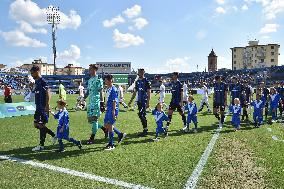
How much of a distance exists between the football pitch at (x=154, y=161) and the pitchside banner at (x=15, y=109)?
25.8 feet

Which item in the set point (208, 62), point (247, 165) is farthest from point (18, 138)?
point (208, 62)

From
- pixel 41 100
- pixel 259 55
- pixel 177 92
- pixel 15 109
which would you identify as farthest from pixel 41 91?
pixel 259 55

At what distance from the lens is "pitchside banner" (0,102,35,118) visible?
2028cm

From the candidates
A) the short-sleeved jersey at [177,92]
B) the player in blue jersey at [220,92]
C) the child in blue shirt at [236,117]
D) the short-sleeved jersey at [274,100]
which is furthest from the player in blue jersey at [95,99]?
the short-sleeved jersey at [274,100]

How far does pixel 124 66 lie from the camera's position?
3637 inches

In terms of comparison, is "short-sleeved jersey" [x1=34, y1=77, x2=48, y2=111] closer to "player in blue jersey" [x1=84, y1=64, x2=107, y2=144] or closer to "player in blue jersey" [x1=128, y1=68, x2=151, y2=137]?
"player in blue jersey" [x1=84, y1=64, x2=107, y2=144]

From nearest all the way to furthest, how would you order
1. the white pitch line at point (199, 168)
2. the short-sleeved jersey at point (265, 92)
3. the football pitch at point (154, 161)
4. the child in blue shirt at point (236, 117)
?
the white pitch line at point (199, 168), the football pitch at point (154, 161), the child in blue shirt at point (236, 117), the short-sleeved jersey at point (265, 92)

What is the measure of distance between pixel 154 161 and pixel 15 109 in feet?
49.8

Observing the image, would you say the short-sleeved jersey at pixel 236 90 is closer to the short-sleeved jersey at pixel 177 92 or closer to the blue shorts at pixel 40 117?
the short-sleeved jersey at pixel 177 92

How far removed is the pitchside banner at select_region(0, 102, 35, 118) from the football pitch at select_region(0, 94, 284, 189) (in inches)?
309

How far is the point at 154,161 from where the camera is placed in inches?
328

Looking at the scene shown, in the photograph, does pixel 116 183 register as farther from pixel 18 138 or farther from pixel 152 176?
pixel 18 138

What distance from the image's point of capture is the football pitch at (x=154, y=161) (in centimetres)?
667

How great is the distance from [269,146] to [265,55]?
126366mm
